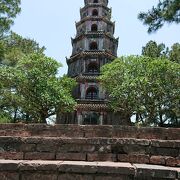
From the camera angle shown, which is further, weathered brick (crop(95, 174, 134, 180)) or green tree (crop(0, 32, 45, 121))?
green tree (crop(0, 32, 45, 121))

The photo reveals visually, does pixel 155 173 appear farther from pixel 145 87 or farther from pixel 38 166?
pixel 145 87

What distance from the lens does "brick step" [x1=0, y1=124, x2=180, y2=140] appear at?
5.57 m

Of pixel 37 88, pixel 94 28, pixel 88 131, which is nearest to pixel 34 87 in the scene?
pixel 37 88

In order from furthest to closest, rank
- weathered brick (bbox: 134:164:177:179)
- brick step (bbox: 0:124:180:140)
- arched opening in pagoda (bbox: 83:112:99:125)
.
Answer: arched opening in pagoda (bbox: 83:112:99:125) < brick step (bbox: 0:124:180:140) < weathered brick (bbox: 134:164:177:179)

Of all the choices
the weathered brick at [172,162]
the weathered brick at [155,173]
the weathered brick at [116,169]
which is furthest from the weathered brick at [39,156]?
the weathered brick at [172,162]

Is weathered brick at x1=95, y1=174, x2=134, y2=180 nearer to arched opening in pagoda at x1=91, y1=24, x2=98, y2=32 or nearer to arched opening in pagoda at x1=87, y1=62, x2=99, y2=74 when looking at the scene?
arched opening in pagoda at x1=87, y1=62, x2=99, y2=74

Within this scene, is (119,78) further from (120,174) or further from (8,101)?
(120,174)

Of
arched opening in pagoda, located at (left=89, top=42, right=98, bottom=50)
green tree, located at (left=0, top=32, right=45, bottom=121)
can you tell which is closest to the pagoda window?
arched opening in pagoda, located at (left=89, top=42, right=98, bottom=50)

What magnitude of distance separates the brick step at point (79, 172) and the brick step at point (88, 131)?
1209 mm

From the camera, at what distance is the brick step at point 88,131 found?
5574 mm

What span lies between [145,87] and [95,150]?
17.3 metres

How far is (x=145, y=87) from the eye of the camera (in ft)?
72.3

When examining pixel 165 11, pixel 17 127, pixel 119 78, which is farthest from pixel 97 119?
pixel 17 127

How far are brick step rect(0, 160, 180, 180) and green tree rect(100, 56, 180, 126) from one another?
58.5ft
